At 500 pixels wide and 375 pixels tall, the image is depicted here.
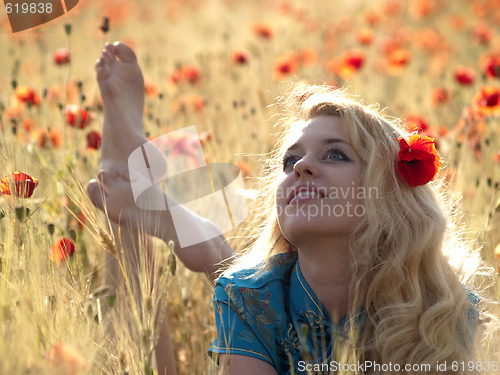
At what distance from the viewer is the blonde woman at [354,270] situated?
1.55m

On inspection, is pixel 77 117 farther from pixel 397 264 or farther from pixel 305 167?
pixel 397 264

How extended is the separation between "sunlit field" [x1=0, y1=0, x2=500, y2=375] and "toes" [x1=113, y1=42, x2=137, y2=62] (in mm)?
63

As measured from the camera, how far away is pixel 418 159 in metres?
1.62

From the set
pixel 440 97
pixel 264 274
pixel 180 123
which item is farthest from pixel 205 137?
pixel 440 97

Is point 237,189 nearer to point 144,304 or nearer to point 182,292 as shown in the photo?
point 182,292

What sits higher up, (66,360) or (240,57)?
(240,57)

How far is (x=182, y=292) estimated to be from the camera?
1952mm

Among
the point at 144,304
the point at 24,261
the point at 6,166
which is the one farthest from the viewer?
the point at 6,166

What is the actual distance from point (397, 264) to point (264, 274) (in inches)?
13.8

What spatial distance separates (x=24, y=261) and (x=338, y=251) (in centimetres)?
73

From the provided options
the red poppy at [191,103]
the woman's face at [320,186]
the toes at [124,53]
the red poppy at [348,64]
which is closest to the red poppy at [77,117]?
the toes at [124,53]

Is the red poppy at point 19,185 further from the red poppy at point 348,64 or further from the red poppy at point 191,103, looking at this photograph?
the red poppy at point 348,64

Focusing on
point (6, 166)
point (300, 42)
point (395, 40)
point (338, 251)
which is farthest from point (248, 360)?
point (300, 42)

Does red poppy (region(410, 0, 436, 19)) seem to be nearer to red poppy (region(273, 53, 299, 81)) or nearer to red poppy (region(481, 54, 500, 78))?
red poppy (region(273, 53, 299, 81))
